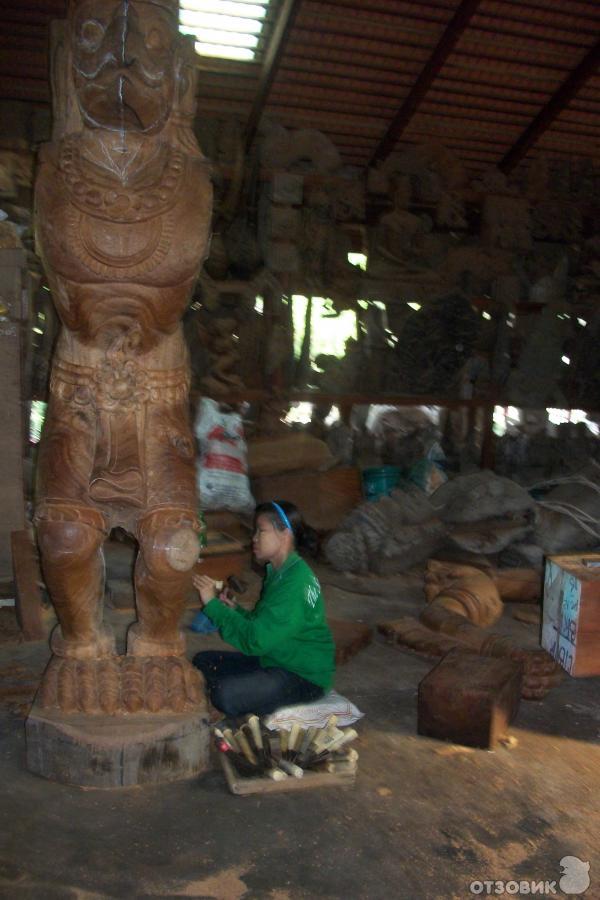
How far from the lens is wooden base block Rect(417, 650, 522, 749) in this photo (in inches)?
118

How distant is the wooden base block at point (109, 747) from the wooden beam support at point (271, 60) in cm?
508

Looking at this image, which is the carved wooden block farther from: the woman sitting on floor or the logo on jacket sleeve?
the logo on jacket sleeve

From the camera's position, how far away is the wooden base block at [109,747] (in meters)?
2.62

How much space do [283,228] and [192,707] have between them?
4.72 meters

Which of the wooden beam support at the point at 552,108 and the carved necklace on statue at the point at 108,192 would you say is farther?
the wooden beam support at the point at 552,108

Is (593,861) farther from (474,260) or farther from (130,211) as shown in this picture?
(474,260)

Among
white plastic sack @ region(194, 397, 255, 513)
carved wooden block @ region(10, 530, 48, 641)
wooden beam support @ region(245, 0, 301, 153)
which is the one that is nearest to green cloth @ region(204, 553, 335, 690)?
carved wooden block @ region(10, 530, 48, 641)

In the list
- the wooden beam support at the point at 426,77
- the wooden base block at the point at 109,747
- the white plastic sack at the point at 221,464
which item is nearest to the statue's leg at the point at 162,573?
the wooden base block at the point at 109,747

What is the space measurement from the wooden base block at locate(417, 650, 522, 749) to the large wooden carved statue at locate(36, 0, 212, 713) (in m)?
0.89

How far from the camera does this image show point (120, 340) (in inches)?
111

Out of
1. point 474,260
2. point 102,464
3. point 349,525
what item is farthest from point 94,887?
Result: point 474,260

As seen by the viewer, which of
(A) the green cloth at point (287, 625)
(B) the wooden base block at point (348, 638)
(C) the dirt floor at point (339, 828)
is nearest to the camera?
(C) the dirt floor at point (339, 828)

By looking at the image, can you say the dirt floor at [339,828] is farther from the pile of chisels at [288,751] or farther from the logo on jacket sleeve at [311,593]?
the logo on jacket sleeve at [311,593]

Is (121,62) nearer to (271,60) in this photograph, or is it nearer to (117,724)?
(117,724)
